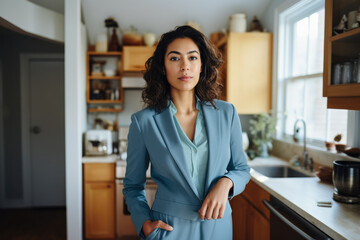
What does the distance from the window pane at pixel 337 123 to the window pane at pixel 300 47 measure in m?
0.61

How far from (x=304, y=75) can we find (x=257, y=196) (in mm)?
1297

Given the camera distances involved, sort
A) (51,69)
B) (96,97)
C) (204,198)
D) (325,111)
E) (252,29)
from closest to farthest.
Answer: (204,198)
(325,111)
(252,29)
(96,97)
(51,69)

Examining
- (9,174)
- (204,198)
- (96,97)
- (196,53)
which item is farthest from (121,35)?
(204,198)

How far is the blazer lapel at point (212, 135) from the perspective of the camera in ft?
3.83

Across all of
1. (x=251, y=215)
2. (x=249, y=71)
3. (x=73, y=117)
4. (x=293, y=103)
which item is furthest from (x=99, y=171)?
(x=293, y=103)

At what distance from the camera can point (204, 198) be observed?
1.17 m

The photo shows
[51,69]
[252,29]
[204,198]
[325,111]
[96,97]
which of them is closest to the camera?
[204,198]

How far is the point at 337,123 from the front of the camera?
2439 mm

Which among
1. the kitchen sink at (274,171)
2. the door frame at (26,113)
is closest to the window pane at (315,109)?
the kitchen sink at (274,171)

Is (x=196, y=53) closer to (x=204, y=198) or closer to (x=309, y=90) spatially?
(x=204, y=198)

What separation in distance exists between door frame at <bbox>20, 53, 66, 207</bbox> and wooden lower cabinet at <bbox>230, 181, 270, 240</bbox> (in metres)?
3.00

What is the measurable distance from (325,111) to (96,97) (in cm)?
248

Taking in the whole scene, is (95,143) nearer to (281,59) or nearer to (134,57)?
(134,57)

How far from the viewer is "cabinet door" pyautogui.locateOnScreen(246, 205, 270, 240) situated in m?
2.08
